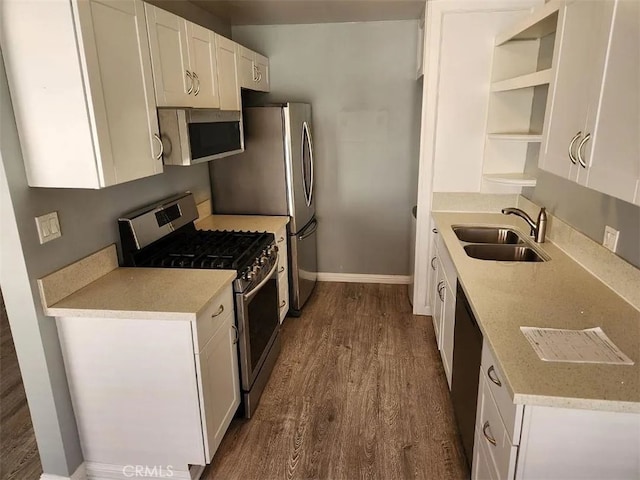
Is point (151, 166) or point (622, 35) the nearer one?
point (622, 35)

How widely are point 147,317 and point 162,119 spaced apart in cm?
96

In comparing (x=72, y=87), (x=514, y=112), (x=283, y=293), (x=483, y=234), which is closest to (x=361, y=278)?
(x=283, y=293)

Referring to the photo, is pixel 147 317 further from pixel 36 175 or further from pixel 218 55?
pixel 218 55

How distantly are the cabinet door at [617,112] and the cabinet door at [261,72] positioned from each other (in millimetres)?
2682

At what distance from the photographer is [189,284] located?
2059 millimetres

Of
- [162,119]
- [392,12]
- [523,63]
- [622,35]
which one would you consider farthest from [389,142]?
[622,35]

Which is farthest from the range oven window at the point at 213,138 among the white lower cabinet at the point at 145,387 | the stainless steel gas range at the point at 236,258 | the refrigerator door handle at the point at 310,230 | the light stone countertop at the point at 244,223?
the refrigerator door handle at the point at 310,230

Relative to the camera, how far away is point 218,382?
207 cm

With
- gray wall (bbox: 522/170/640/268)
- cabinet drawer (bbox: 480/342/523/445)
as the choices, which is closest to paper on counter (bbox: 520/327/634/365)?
cabinet drawer (bbox: 480/342/523/445)

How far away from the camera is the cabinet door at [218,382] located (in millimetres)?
1920

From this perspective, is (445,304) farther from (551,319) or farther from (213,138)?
(213,138)

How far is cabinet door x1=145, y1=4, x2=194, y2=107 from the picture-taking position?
2049 millimetres

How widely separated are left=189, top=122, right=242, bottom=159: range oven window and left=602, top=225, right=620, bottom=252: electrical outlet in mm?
2010

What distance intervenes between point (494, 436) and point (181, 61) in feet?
7.37
